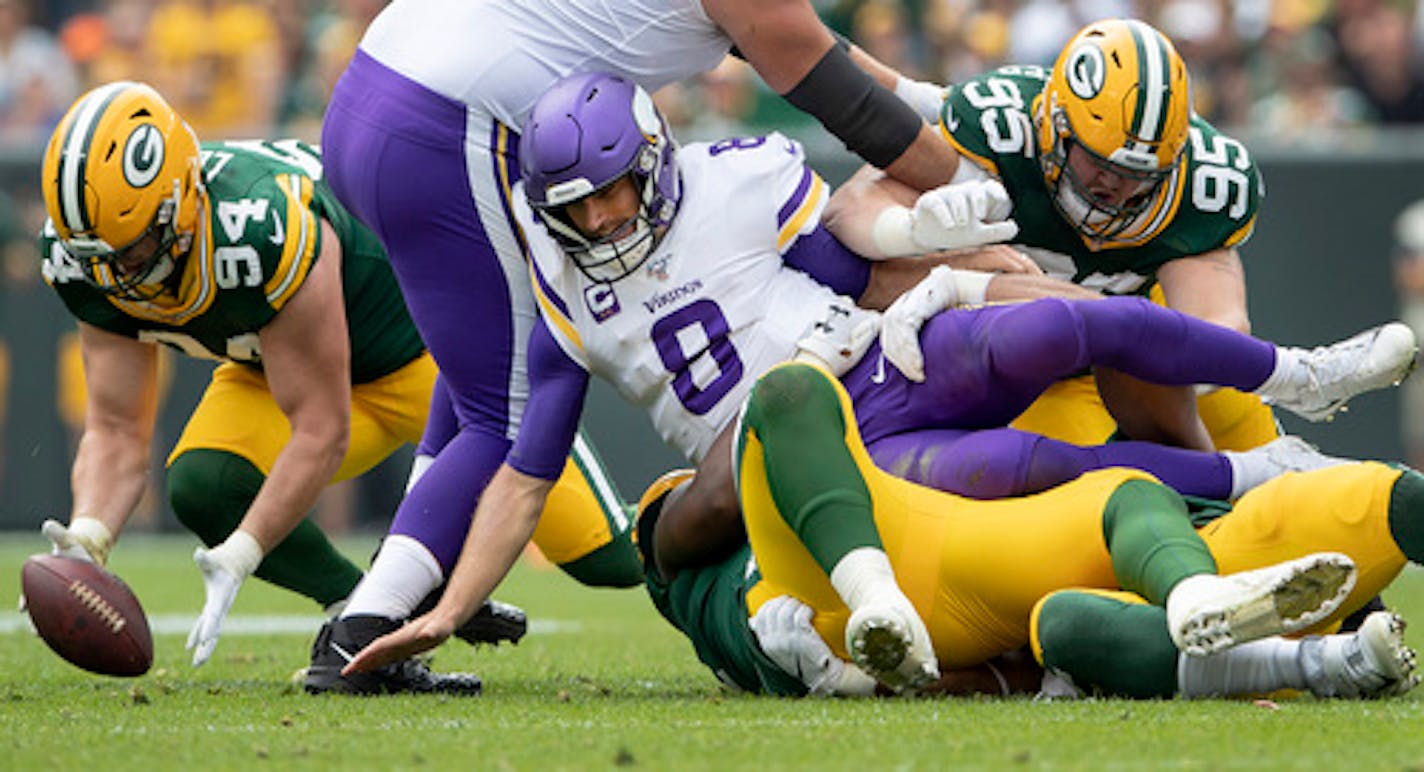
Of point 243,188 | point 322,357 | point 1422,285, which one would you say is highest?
point 243,188

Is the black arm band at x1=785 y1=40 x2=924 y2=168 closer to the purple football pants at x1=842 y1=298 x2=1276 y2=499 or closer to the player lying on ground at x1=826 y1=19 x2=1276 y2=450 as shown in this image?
the player lying on ground at x1=826 y1=19 x2=1276 y2=450

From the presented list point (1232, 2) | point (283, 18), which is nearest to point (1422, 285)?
point (1232, 2)

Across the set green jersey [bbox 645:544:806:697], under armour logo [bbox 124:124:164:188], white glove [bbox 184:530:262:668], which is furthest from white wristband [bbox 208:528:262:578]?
green jersey [bbox 645:544:806:697]

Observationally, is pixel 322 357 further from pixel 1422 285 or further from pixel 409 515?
pixel 1422 285

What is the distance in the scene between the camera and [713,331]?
14.8 feet

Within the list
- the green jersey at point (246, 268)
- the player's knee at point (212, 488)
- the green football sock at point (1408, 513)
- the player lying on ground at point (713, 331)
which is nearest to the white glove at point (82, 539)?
the player's knee at point (212, 488)

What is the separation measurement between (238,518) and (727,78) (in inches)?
245

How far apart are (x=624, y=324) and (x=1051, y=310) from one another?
2.90 ft

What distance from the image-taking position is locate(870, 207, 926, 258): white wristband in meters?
4.50

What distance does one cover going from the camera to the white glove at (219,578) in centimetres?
503

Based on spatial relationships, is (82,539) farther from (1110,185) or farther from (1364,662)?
(1364,662)

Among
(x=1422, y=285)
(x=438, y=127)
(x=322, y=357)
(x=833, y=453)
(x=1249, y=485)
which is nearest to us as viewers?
(x=833, y=453)

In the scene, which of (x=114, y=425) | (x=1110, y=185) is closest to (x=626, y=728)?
(x=1110, y=185)

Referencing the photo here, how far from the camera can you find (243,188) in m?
5.57
